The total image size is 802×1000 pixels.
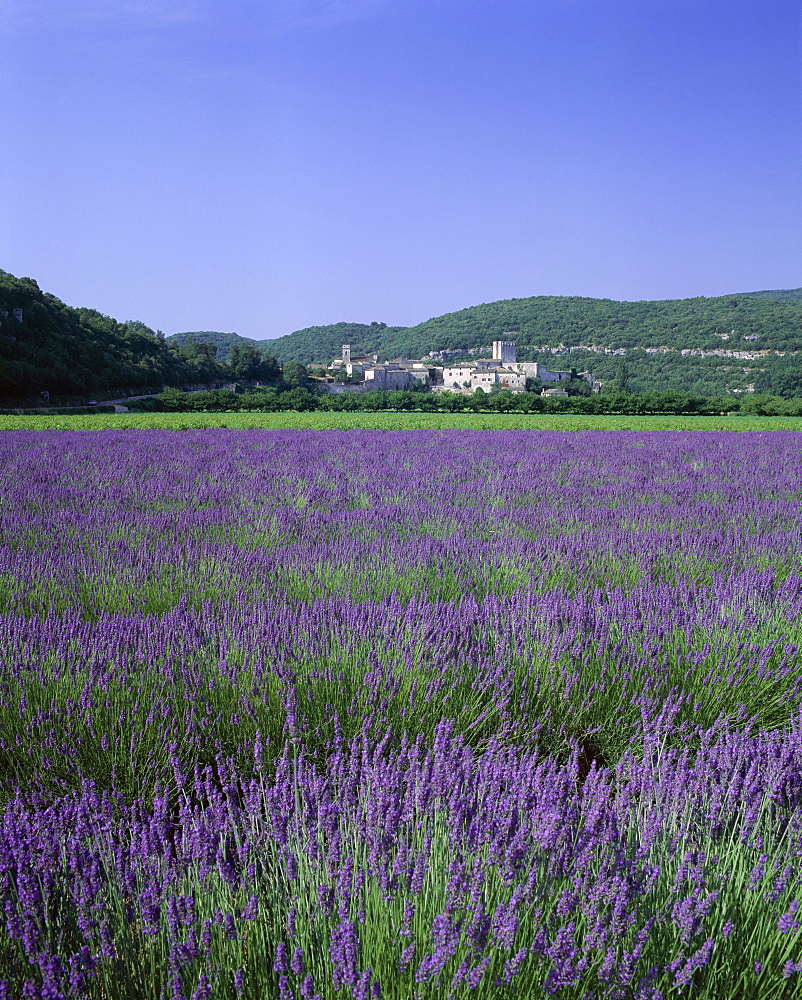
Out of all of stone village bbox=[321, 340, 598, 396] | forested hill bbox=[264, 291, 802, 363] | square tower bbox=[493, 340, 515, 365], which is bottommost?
stone village bbox=[321, 340, 598, 396]

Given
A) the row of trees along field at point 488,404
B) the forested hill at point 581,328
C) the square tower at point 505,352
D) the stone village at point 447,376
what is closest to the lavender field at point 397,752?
the row of trees along field at point 488,404

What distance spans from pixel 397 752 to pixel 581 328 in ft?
497

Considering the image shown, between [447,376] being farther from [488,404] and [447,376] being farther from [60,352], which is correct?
[60,352]

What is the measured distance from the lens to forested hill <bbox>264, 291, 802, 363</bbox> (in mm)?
107938

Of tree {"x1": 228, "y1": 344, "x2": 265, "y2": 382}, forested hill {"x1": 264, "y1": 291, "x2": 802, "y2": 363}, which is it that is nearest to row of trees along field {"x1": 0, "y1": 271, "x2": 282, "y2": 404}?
tree {"x1": 228, "y1": 344, "x2": 265, "y2": 382}

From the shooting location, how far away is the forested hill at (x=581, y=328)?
10794 centimetres

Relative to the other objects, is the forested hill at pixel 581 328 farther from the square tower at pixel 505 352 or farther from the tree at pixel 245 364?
the tree at pixel 245 364

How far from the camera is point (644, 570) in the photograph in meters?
4.17

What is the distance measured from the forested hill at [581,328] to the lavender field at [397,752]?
109434 millimetres

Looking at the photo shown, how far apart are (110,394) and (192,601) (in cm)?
5799

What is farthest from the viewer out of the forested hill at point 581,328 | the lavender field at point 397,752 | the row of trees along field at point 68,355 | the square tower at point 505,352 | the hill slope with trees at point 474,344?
the square tower at point 505,352

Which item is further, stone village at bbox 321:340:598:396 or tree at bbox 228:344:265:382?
stone village at bbox 321:340:598:396

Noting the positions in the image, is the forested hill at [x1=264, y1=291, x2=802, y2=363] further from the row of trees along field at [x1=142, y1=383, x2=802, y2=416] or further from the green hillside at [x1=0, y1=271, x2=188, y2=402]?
the green hillside at [x1=0, y1=271, x2=188, y2=402]

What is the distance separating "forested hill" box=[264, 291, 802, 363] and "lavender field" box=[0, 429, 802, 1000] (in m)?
109
